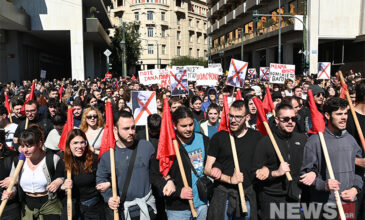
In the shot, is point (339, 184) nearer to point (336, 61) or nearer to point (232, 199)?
point (232, 199)

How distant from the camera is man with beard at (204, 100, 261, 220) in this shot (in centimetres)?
361

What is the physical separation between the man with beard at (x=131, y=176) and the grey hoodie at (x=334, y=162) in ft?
5.44

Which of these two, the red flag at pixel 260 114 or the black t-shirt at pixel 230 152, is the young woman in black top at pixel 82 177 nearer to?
the black t-shirt at pixel 230 152

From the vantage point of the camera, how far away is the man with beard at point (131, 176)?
358cm

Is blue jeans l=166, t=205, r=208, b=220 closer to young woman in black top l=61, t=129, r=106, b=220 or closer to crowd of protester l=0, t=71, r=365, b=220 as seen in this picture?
crowd of protester l=0, t=71, r=365, b=220

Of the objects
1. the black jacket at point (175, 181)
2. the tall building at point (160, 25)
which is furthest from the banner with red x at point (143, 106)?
the tall building at point (160, 25)

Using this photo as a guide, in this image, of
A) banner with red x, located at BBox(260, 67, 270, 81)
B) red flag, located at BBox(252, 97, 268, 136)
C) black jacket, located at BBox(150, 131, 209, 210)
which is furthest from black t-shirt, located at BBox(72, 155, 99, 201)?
banner with red x, located at BBox(260, 67, 270, 81)

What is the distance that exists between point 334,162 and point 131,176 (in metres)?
2.09

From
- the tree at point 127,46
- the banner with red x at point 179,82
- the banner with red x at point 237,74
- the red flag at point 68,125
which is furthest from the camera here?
the tree at point 127,46

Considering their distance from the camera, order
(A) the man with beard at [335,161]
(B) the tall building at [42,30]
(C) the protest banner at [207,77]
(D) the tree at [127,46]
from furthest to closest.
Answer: (D) the tree at [127,46] → (B) the tall building at [42,30] → (C) the protest banner at [207,77] → (A) the man with beard at [335,161]

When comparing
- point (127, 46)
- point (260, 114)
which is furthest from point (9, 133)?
point (127, 46)

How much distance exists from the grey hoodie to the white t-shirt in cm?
496

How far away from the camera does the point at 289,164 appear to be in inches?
144

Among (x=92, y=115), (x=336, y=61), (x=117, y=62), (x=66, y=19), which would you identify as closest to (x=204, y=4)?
(x=117, y=62)
